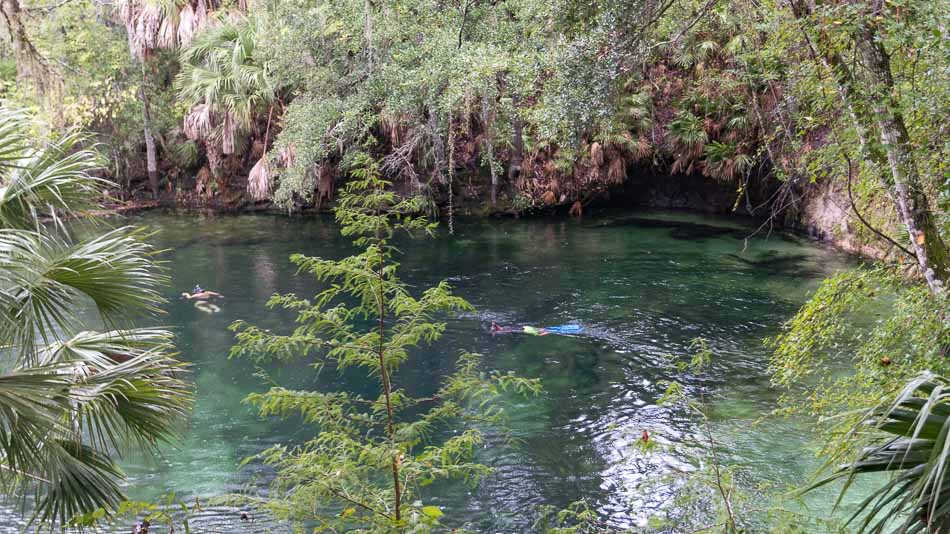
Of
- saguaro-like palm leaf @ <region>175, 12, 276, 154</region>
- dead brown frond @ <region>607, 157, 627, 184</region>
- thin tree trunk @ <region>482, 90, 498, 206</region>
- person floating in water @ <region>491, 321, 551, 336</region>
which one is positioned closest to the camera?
person floating in water @ <region>491, 321, 551, 336</region>

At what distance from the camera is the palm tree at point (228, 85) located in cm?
1994

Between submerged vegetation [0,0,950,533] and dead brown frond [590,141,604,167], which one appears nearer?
submerged vegetation [0,0,950,533]

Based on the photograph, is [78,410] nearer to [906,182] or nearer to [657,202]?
[906,182]

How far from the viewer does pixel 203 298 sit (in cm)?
1452

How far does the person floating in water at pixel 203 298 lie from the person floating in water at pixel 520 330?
5.06m

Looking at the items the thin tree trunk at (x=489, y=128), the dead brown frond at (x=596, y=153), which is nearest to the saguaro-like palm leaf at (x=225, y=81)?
the thin tree trunk at (x=489, y=128)

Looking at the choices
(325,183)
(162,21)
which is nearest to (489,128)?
(325,183)

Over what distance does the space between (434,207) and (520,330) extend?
287 inches

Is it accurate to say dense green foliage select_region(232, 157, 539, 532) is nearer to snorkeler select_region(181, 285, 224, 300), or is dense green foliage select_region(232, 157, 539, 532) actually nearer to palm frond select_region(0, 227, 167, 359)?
palm frond select_region(0, 227, 167, 359)

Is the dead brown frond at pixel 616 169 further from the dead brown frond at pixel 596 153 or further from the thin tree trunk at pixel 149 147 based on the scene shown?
the thin tree trunk at pixel 149 147

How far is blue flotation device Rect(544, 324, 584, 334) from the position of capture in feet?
41.8

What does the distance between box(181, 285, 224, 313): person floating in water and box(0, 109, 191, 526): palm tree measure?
8875 millimetres

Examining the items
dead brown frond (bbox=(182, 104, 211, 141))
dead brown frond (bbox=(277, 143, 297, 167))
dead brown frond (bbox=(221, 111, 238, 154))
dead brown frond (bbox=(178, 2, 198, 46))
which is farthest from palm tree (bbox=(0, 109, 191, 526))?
dead brown frond (bbox=(178, 2, 198, 46))

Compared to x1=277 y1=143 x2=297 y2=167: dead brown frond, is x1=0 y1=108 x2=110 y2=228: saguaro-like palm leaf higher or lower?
lower
